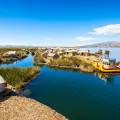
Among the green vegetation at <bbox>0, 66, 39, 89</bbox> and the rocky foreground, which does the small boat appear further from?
the rocky foreground

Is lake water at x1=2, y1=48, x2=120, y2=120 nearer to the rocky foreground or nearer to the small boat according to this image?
the rocky foreground

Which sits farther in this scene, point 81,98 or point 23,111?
point 81,98

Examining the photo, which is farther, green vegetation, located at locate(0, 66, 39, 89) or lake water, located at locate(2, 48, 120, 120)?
green vegetation, located at locate(0, 66, 39, 89)

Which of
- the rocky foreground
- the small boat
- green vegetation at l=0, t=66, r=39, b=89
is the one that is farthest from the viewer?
the small boat

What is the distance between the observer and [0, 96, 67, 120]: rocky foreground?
23531 millimetres

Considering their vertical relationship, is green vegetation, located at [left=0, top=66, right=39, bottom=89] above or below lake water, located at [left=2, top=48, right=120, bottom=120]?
above

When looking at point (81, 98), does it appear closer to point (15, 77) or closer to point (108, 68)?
point (15, 77)

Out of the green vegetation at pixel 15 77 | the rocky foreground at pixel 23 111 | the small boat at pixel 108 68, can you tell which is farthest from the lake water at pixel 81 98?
the small boat at pixel 108 68

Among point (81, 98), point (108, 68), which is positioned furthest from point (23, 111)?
point (108, 68)

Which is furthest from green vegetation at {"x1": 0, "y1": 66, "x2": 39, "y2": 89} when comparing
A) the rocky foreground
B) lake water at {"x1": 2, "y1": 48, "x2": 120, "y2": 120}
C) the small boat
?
the small boat

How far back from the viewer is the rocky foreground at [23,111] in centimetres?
2353

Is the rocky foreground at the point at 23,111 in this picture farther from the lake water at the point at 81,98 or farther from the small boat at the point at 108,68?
the small boat at the point at 108,68

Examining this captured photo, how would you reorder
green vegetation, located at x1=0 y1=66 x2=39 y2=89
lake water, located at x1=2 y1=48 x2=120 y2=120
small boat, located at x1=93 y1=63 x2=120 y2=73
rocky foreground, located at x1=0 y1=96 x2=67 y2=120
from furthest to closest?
small boat, located at x1=93 y1=63 x2=120 y2=73
green vegetation, located at x1=0 y1=66 x2=39 y2=89
lake water, located at x1=2 y1=48 x2=120 y2=120
rocky foreground, located at x1=0 y1=96 x2=67 y2=120

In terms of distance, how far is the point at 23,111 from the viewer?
24.8m
